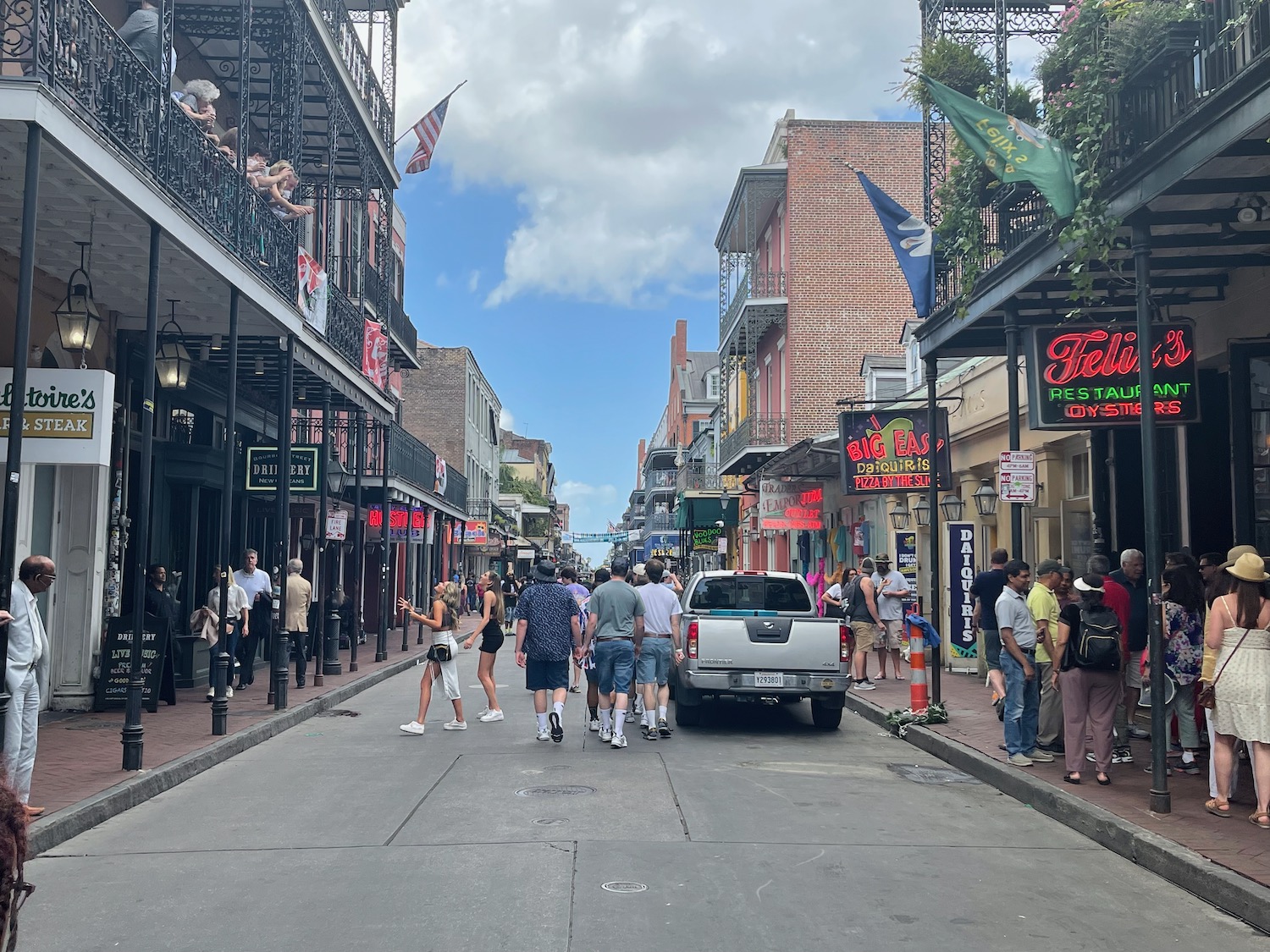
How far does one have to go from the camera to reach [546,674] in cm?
1207

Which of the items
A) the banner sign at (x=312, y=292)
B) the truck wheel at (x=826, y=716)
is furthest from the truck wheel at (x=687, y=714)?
the banner sign at (x=312, y=292)

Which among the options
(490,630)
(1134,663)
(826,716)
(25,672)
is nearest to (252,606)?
(490,630)

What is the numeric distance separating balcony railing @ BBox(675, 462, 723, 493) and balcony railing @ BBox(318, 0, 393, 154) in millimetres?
25674

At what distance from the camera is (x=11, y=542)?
7566 mm

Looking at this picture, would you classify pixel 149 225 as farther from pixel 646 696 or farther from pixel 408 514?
pixel 408 514

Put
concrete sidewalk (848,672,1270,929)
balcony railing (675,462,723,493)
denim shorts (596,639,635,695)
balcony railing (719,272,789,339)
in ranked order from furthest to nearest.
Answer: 1. balcony railing (675,462,723,493)
2. balcony railing (719,272,789,339)
3. denim shorts (596,639,635,695)
4. concrete sidewalk (848,672,1270,929)

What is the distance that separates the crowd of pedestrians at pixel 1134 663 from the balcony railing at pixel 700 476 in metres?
34.1

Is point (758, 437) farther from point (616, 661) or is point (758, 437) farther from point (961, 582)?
point (616, 661)

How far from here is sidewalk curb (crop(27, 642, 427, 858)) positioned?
7.47 m

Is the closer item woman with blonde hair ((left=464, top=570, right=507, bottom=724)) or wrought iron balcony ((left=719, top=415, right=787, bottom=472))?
woman with blonde hair ((left=464, top=570, right=507, bottom=724))

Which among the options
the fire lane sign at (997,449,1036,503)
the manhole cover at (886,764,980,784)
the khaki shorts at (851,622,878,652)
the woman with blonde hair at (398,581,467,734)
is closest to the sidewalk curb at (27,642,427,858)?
the woman with blonde hair at (398,581,467,734)

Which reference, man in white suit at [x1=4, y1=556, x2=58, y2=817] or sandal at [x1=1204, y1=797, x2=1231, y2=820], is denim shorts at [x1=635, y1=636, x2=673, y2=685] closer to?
sandal at [x1=1204, y1=797, x2=1231, y2=820]

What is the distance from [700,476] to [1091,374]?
37994 mm

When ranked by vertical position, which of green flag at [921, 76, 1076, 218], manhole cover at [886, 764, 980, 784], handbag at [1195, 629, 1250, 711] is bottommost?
manhole cover at [886, 764, 980, 784]
